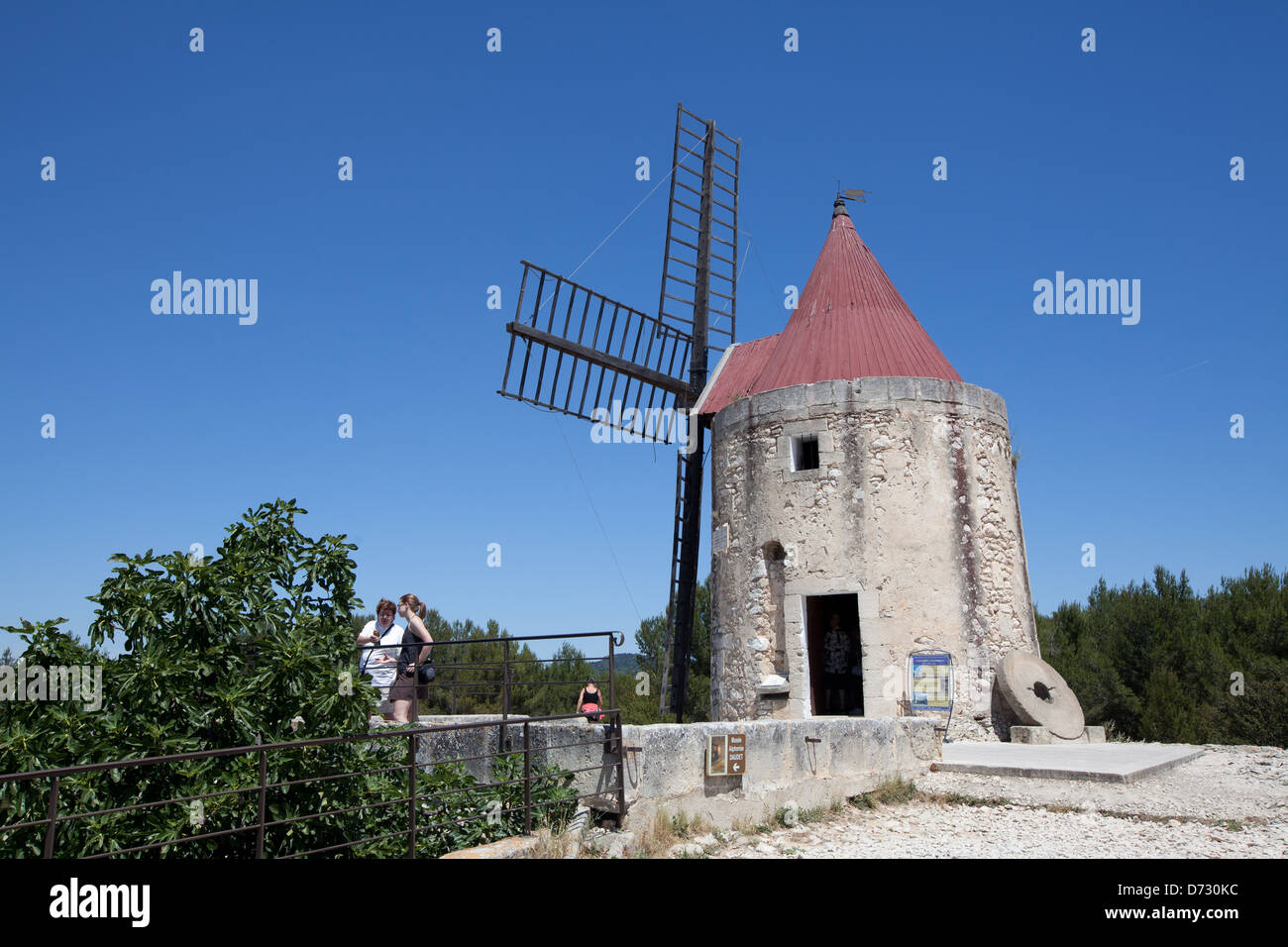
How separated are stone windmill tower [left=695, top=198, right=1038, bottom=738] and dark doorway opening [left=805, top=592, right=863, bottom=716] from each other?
3cm

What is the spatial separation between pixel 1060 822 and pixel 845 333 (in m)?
6.22

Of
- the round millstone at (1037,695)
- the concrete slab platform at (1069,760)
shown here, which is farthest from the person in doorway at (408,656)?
the round millstone at (1037,695)

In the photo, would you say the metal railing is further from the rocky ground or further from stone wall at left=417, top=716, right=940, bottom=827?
the rocky ground

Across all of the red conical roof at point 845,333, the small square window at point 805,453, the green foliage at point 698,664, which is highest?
the red conical roof at point 845,333

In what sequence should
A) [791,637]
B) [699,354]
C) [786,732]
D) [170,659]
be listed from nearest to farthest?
[170,659]
[786,732]
[791,637]
[699,354]

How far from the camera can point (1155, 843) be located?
545 cm

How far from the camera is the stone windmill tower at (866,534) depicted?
9289mm

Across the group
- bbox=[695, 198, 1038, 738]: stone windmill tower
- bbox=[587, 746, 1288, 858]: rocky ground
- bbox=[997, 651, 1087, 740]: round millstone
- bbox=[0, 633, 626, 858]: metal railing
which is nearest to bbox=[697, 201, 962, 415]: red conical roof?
bbox=[695, 198, 1038, 738]: stone windmill tower

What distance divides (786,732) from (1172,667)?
13.1 m

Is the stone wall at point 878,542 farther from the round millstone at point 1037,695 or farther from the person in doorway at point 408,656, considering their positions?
the person in doorway at point 408,656

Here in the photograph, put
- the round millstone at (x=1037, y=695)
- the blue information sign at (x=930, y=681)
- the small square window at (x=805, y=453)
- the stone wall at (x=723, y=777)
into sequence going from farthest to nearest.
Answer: the small square window at (x=805, y=453) → the blue information sign at (x=930, y=681) → the round millstone at (x=1037, y=695) → the stone wall at (x=723, y=777)
